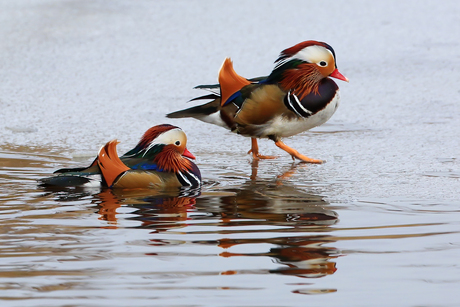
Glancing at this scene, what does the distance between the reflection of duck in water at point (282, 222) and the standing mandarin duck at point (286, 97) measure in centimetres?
82

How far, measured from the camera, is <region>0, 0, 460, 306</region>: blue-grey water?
8.79 feet

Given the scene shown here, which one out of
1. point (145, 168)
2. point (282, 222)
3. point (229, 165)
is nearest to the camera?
point (282, 222)

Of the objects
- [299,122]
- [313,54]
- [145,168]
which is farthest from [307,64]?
[145,168]

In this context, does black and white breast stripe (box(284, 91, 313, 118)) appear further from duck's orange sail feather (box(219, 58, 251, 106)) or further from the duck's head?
duck's orange sail feather (box(219, 58, 251, 106))

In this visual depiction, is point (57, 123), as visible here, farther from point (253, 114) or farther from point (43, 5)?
point (43, 5)

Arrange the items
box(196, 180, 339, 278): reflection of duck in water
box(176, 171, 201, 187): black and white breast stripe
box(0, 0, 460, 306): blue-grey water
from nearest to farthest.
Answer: box(0, 0, 460, 306): blue-grey water, box(196, 180, 339, 278): reflection of duck in water, box(176, 171, 201, 187): black and white breast stripe

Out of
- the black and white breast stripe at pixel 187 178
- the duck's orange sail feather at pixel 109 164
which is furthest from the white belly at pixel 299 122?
the duck's orange sail feather at pixel 109 164

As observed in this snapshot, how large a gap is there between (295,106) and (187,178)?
121 cm

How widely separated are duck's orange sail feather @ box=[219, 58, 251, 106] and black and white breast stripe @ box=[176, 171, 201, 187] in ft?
3.87

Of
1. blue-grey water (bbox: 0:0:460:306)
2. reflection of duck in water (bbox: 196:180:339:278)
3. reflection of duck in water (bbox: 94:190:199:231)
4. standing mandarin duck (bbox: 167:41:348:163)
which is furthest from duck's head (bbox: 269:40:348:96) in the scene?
reflection of duck in water (bbox: 94:190:199:231)

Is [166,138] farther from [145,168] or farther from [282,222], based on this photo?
[282,222]

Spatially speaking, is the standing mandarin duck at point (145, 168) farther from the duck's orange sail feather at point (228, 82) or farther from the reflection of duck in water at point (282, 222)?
the duck's orange sail feather at point (228, 82)

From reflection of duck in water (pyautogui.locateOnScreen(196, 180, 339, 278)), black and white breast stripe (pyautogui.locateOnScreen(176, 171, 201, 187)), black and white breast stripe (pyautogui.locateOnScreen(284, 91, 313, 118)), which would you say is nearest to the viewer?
reflection of duck in water (pyautogui.locateOnScreen(196, 180, 339, 278))

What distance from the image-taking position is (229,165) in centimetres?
532
